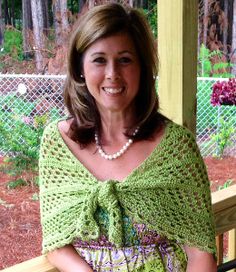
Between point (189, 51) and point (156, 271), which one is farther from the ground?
point (189, 51)

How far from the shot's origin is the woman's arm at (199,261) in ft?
3.85

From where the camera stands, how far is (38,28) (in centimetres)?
473

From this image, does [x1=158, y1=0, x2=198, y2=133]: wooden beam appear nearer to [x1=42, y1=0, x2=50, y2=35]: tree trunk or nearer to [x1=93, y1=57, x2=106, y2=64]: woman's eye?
[x1=93, y1=57, x2=106, y2=64]: woman's eye

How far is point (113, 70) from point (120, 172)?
0.25 meters

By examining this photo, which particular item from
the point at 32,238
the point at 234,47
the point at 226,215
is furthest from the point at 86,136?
the point at 234,47

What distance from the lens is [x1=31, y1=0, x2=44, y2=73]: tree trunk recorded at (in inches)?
183

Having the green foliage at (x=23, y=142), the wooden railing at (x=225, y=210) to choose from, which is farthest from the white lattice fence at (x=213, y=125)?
the wooden railing at (x=225, y=210)

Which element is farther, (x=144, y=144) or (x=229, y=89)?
(x=229, y=89)

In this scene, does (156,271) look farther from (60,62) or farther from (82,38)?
(60,62)

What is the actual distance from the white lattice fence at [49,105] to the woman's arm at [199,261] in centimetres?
274

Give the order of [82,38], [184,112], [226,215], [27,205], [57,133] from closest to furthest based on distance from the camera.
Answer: [82,38] → [57,133] → [184,112] → [226,215] → [27,205]

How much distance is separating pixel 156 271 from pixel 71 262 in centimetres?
21

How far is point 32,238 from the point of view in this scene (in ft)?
9.84

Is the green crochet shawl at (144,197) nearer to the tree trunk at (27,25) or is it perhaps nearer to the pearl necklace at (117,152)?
the pearl necklace at (117,152)
